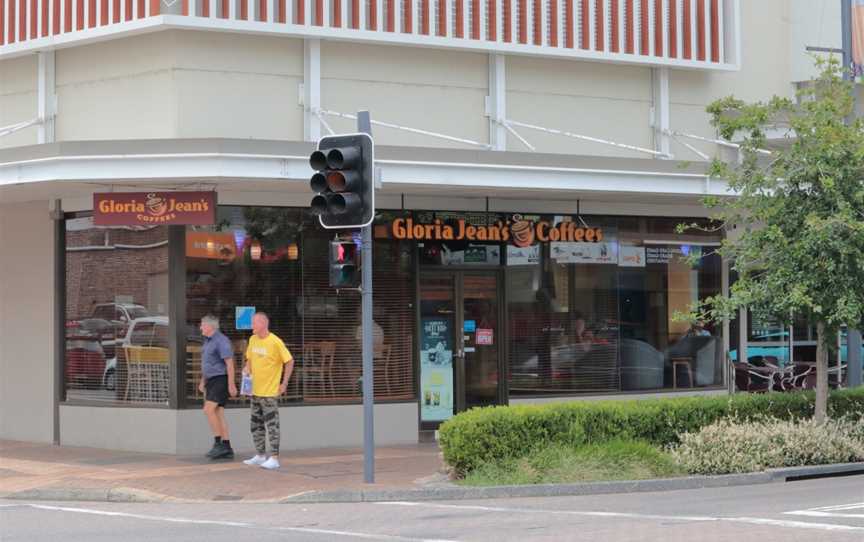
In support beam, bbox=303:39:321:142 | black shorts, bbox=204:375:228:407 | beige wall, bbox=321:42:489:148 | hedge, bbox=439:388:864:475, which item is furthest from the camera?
beige wall, bbox=321:42:489:148

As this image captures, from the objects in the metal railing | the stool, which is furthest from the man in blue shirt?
the stool

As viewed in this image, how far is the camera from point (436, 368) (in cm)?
1983

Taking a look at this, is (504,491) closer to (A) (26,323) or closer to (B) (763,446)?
(B) (763,446)

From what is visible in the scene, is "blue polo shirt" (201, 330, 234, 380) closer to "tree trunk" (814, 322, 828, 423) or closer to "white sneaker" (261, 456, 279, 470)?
"white sneaker" (261, 456, 279, 470)

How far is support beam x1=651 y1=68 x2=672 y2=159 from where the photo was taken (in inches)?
816

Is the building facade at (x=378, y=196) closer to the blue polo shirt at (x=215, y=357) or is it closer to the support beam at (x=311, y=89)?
the support beam at (x=311, y=89)

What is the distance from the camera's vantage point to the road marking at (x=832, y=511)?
1161 cm

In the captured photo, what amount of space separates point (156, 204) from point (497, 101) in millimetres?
5286

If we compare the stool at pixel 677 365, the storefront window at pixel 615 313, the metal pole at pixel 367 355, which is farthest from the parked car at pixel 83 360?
the stool at pixel 677 365

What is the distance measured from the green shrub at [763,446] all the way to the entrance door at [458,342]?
189 inches

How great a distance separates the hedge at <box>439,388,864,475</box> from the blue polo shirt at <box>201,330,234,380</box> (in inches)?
136

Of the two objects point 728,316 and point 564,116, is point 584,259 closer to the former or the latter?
point 564,116

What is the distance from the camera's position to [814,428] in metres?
16.0

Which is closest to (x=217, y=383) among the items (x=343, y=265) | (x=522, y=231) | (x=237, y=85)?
(x=343, y=265)
